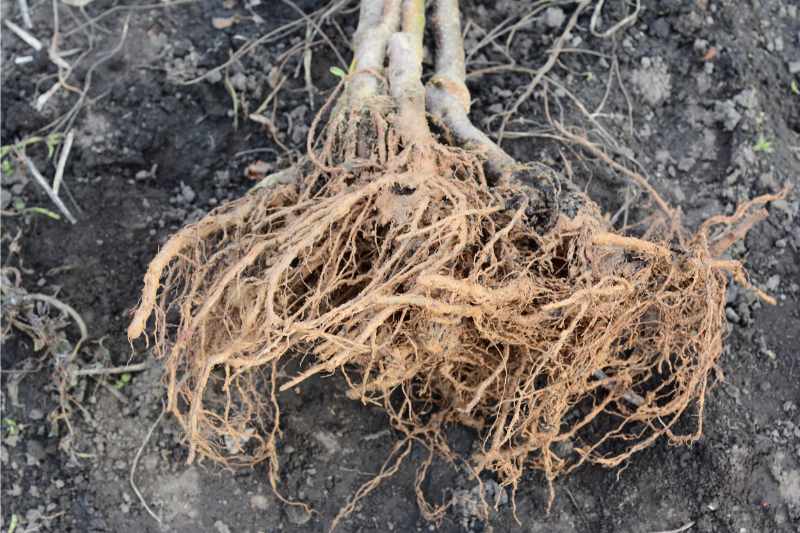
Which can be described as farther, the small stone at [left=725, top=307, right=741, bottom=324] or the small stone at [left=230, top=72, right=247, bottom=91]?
the small stone at [left=230, top=72, right=247, bottom=91]

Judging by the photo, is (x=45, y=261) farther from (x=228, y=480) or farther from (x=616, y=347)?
(x=616, y=347)

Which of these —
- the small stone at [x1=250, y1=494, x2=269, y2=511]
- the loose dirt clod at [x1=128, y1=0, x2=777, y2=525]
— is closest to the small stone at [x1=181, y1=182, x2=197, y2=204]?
the loose dirt clod at [x1=128, y1=0, x2=777, y2=525]

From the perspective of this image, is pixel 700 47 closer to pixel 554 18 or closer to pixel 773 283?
pixel 554 18

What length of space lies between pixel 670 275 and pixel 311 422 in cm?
89

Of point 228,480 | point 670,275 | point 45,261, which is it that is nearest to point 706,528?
point 670,275

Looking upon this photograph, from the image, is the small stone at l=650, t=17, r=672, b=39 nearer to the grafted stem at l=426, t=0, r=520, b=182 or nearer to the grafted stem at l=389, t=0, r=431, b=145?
the grafted stem at l=426, t=0, r=520, b=182

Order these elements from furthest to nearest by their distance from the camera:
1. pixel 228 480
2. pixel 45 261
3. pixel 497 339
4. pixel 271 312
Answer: pixel 45 261, pixel 228 480, pixel 497 339, pixel 271 312

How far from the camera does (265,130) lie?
7.60 ft

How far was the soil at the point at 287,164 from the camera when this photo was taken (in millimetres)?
1924

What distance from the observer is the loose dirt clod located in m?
1.63

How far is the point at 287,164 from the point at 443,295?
0.83 metres

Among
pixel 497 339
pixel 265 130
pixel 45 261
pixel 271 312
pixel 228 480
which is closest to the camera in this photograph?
pixel 271 312

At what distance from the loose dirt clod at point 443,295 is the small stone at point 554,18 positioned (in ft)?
1.97

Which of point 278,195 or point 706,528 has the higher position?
point 278,195
